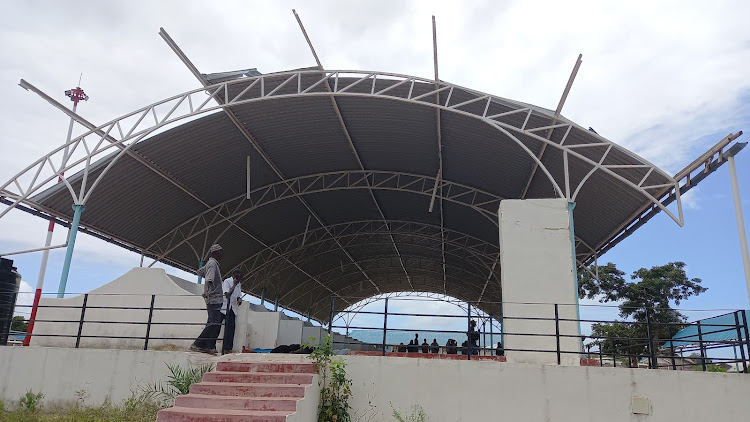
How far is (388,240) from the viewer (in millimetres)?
35750

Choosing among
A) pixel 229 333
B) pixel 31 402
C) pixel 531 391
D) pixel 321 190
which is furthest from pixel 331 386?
pixel 321 190

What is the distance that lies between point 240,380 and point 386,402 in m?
2.31

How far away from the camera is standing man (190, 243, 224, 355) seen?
959 cm

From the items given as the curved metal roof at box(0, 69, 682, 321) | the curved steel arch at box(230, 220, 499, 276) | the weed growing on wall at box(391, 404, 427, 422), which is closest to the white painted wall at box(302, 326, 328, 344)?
the curved metal roof at box(0, 69, 682, 321)

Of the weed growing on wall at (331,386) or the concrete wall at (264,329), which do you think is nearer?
the weed growing on wall at (331,386)

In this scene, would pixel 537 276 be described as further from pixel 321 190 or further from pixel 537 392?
pixel 321 190

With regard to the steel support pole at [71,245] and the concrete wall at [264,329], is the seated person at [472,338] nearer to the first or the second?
the concrete wall at [264,329]

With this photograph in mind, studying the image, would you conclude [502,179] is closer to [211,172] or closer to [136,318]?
[211,172]

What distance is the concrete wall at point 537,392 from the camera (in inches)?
324

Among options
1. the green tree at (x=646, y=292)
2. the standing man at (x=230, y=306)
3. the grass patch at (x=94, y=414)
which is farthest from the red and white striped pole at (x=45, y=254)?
the green tree at (x=646, y=292)

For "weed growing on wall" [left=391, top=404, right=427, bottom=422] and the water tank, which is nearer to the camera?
"weed growing on wall" [left=391, top=404, right=427, bottom=422]

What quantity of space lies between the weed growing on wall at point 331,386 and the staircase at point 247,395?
0.18 meters

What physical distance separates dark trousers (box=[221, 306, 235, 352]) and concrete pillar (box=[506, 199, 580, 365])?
5110 mm

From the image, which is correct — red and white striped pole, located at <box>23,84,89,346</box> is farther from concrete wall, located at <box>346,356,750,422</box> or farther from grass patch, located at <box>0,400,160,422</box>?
concrete wall, located at <box>346,356,750,422</box>
